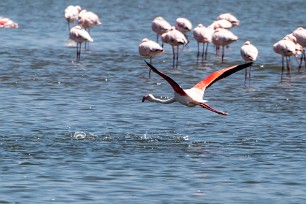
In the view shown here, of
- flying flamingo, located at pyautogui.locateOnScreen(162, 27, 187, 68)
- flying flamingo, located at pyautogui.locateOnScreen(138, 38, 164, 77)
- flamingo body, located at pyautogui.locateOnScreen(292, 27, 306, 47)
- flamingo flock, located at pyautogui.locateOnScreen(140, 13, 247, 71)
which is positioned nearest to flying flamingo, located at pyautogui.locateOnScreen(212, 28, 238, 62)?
flamingo flock, located at pyautogui.locateOnScreen(140, 13, 247, 71)

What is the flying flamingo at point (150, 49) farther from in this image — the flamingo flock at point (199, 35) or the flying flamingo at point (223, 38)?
the flying flamingo at point (223, 38)

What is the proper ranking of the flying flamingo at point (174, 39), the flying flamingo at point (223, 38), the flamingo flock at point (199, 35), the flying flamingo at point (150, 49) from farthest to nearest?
the flying flamingo at point (223, 38), the flamingo flock at point (199, 35), the flying flamingo at point (174, 39), the flying flamingo at point (150, 49)

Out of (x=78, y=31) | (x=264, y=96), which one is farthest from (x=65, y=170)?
(x=78, y=31)

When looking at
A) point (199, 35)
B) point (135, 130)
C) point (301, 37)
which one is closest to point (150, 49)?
point (199, 35)

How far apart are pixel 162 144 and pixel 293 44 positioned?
32.6 feet

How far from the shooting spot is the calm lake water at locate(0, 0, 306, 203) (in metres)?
12.6

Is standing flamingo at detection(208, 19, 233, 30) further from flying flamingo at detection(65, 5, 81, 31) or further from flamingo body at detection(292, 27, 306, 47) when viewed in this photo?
flying flamingo at detection(65, 5, 81, 31)

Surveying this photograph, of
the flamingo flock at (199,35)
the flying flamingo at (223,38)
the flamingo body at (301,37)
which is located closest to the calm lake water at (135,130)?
the flamingo flock at (199,35)

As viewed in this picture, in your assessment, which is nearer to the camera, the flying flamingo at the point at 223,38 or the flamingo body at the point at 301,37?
the flamingo body at the point at 301,37

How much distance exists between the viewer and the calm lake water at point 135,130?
12555 millimetres

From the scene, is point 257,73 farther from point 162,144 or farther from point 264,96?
point 162,144

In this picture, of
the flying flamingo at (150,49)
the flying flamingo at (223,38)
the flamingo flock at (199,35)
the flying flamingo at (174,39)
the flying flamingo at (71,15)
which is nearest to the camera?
the flying flamingo at (150,49)

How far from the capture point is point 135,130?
54.5 ft

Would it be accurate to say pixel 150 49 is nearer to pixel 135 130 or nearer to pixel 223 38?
pixel 223 38
